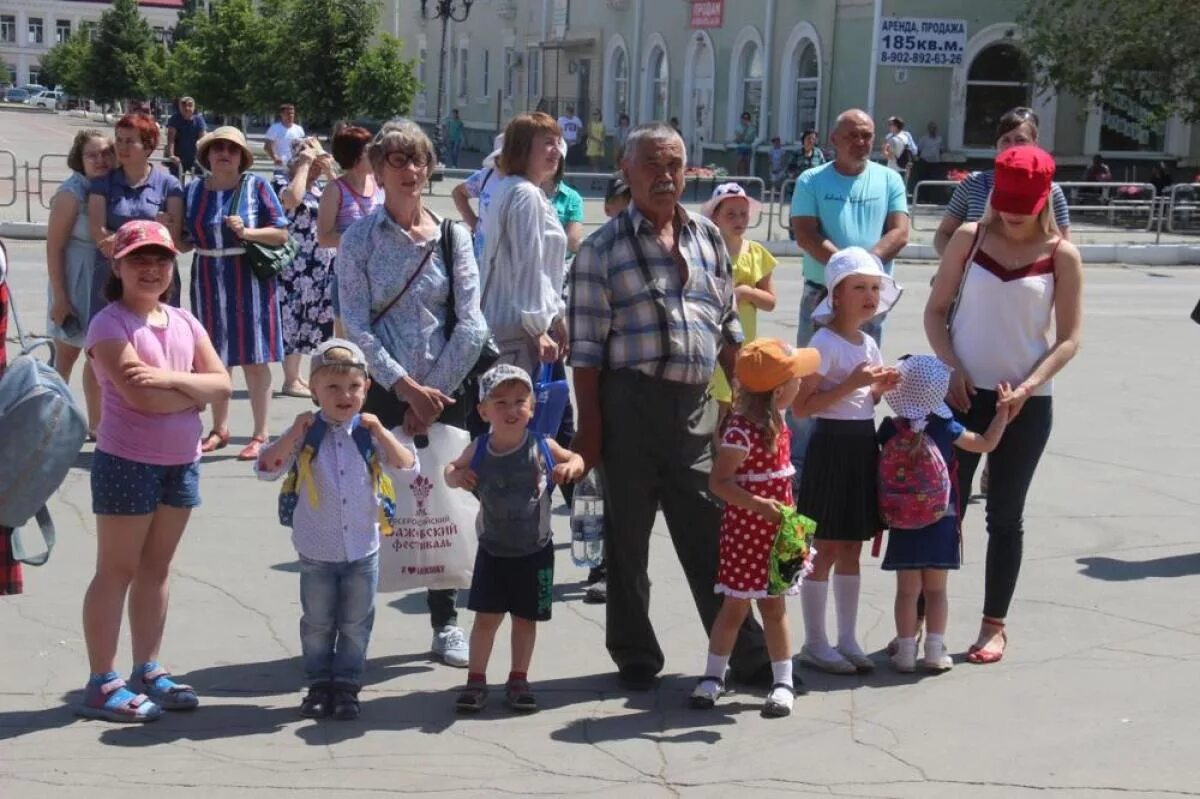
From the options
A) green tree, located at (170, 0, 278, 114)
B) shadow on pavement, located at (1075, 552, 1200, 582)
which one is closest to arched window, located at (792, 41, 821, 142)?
green tree, located at (170, 0, 278, 114)

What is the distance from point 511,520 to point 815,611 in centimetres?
128

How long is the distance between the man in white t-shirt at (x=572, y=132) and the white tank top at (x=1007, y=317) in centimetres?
3091

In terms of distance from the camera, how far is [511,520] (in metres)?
5.52

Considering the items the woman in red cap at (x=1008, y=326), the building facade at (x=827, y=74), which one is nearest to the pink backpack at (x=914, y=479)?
the woman in red cap at (x=1008, y=326)

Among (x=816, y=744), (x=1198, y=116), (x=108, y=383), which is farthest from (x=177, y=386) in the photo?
(x=1198, y=116)

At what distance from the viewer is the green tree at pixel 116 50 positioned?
287ft

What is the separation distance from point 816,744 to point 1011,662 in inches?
48.0

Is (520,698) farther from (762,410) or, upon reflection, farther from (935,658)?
(935,658)

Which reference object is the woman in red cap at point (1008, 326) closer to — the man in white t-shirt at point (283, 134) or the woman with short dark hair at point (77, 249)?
the woman with short dark hair at point (77, 249)

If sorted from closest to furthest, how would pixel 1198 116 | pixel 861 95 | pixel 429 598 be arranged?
pixel 429 598 → pixel 1198 116 → pixel 861 95

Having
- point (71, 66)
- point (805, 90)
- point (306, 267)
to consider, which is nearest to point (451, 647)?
point (306, 267)

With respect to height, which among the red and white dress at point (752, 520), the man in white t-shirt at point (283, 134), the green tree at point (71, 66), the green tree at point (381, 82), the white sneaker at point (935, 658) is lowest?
the white sneaker at point (935, 658)

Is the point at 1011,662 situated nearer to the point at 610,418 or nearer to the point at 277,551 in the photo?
the point at 610,418

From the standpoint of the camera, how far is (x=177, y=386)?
522 cm
